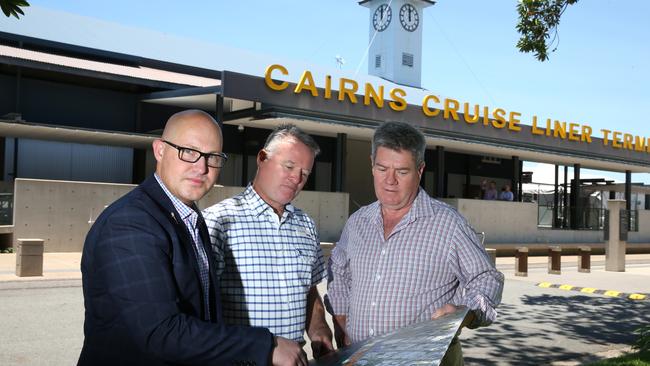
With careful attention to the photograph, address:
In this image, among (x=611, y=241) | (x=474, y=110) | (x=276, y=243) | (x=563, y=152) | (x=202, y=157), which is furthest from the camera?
(x=563, y=152)

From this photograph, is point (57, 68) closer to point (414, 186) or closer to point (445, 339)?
point (414, 186)

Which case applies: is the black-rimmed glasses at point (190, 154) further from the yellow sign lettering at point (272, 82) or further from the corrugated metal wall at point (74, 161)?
the corrugated metal wall at point (74, 161)

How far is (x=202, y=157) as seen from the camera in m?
2.40

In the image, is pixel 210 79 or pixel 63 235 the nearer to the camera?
pixel 63 235

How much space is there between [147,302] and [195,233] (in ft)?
1.57

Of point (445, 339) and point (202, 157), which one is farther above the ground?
point (202, 157)

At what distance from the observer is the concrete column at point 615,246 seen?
60.6 ft

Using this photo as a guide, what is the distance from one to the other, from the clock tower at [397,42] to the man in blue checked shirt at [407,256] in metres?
54.6

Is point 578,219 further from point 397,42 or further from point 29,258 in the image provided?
point 397,42

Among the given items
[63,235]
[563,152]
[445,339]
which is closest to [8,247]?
[63,235]

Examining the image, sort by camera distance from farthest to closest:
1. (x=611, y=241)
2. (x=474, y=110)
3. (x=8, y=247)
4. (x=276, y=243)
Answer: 1. (x=474, y=110)
2. (x=611, y=241)
3. (x=8, y=247)
4. (x=276, y=243)

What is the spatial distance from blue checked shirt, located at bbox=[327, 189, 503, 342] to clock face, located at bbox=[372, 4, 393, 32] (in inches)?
2319

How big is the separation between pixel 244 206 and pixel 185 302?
1.21 m

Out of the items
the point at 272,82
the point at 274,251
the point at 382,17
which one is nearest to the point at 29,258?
the point at 272,82
